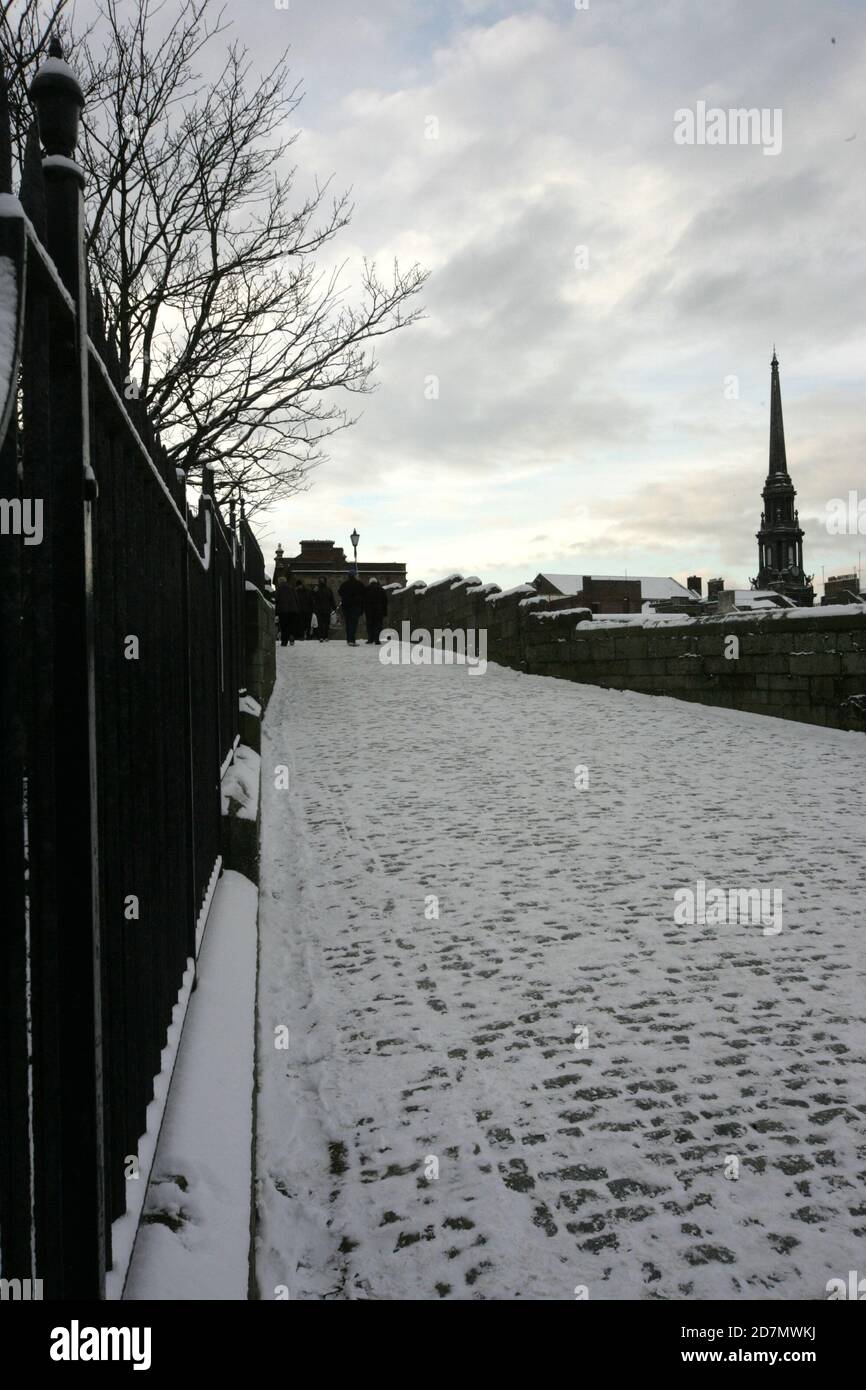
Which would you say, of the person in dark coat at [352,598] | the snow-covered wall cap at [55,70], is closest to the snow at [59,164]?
the snow-covered wall cap at [55,70]

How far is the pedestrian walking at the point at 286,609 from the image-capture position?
75.7 ft

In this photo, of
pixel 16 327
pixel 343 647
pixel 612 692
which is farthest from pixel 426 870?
pixel 343 647

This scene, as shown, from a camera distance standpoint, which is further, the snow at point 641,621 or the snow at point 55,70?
the snow at point 641,621

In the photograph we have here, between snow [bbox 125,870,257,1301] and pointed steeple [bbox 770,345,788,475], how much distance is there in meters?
104

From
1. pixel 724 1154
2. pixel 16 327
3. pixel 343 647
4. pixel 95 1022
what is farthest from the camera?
pixel 343 647

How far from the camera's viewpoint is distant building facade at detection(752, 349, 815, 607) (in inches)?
3775

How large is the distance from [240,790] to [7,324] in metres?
5.03

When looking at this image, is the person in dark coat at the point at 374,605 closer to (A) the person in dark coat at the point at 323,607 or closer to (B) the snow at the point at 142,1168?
(A) the person in dark coat at the point at 323,607

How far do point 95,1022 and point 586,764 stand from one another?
845cm

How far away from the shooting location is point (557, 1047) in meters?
3.87

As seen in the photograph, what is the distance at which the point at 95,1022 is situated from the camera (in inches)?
65.5

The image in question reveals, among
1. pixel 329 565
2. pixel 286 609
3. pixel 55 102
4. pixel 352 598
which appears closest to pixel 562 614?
pixel 352 598

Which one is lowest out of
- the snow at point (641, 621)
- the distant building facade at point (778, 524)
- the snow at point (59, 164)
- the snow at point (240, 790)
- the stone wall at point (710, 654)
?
the snow at point (240, 790)

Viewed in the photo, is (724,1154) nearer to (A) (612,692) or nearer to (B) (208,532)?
(B) (208,532)
